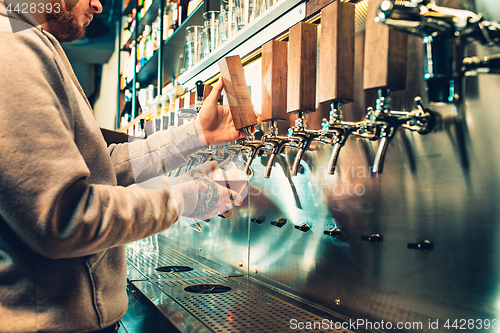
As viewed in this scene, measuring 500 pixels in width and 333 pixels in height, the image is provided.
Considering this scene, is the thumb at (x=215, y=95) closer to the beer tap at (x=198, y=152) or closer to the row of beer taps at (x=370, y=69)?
the row of beer taps at (x=370, y=69)

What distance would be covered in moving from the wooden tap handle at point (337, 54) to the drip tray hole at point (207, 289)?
0.77 m

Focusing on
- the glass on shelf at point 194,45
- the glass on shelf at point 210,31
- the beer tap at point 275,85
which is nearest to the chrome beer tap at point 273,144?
the beer tap at point 275,85

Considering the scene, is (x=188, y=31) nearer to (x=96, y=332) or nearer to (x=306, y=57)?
(x=306, y=57)

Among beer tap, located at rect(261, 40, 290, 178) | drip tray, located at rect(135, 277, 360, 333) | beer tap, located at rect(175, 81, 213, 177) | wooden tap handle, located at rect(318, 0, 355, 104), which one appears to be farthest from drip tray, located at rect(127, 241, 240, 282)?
wooden tap handle, located at rect(318, 0, 355, 104)

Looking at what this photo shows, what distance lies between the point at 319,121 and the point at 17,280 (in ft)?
3.04

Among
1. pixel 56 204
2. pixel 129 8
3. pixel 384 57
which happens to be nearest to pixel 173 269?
pixel 56 204

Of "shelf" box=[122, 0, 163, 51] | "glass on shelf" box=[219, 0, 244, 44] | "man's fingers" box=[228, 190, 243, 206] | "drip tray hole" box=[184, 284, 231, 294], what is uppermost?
"shelf" box=[122, 0, 163, 51]

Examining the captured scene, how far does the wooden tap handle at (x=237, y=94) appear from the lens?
1.12 metres

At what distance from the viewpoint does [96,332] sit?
70cm

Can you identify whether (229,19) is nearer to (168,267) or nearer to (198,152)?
(198,152)

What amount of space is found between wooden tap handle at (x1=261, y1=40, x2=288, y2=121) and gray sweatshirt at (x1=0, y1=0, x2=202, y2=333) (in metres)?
0.52

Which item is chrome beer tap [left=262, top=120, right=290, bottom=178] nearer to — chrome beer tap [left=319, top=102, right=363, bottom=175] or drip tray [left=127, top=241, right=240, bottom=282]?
chrome beer tap [left=319, top=102, right=363, bottom=175]

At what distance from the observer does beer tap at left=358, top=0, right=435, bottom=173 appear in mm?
771

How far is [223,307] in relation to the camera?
3.59ft
